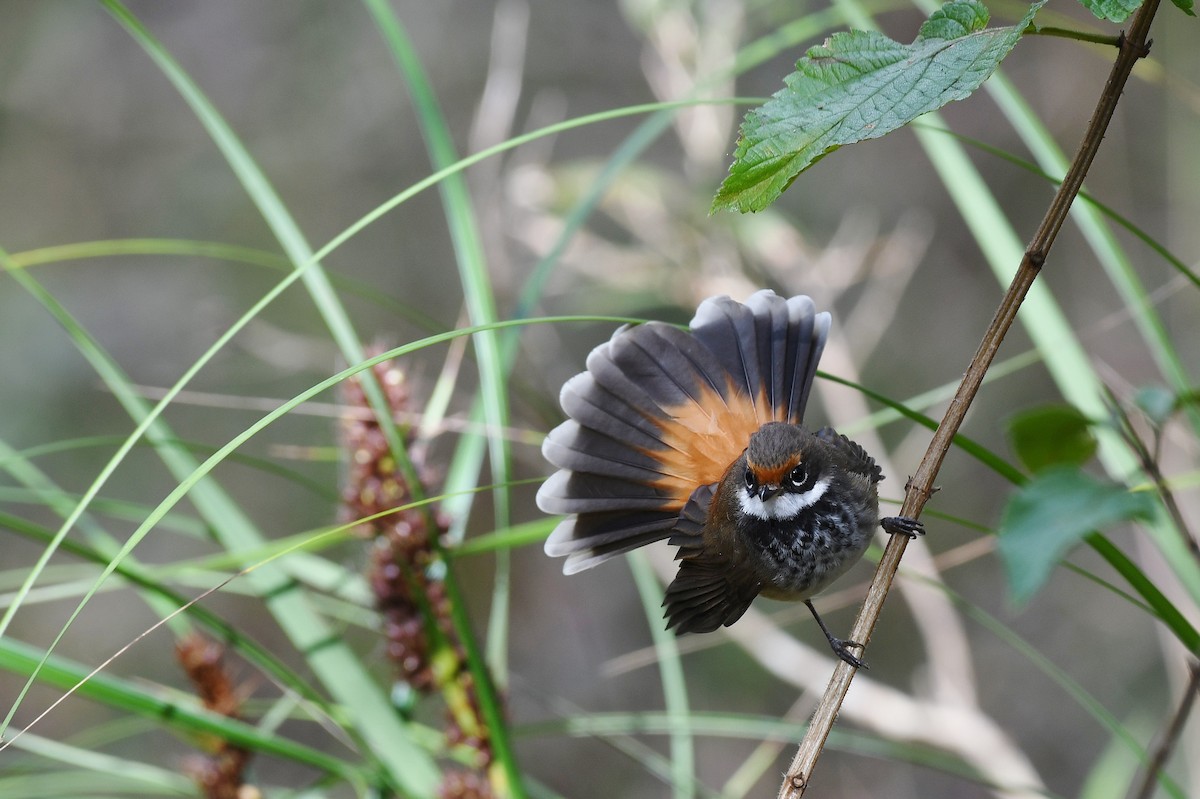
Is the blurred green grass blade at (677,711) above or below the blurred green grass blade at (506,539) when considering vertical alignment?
below

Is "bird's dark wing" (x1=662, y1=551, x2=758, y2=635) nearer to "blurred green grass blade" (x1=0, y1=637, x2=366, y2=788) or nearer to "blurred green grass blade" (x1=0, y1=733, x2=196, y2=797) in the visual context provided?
"blurred green grass blade" (x1=0, y1=637, x2=366, y2=788)

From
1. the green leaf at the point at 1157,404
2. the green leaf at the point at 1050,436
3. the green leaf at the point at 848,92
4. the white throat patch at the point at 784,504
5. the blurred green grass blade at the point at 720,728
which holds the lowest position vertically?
the blurred green grass blade at the point at 720,728

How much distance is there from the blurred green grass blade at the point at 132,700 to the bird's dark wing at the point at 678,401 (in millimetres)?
565

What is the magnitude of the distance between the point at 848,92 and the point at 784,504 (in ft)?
2.58

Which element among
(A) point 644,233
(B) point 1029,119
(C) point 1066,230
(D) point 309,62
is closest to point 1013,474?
(B) point 1029,119

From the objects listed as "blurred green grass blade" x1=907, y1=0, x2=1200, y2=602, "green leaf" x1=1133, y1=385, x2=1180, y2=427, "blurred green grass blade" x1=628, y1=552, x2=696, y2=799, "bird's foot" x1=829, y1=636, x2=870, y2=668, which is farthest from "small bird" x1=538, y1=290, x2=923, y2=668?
"green leaf" x1=1133, y1=385, x2=1180, y2=427

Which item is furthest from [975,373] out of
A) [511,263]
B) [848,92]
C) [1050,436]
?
[511,263]

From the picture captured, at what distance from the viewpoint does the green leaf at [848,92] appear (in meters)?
0.89

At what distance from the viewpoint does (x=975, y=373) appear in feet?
3.06

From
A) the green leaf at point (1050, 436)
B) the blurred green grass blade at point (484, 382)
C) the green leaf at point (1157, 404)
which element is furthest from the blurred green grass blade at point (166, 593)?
the green leaf at point (1157, 404)

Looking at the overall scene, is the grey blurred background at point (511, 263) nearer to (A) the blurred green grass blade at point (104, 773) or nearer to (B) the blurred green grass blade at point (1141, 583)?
(A) the blurred green grass blade at point (104, 773)

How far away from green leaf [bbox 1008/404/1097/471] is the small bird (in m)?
0.51

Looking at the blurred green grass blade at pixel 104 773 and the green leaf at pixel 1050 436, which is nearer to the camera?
the green leaf at pixel 1050 436

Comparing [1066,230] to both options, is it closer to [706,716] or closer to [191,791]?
[706,716]
